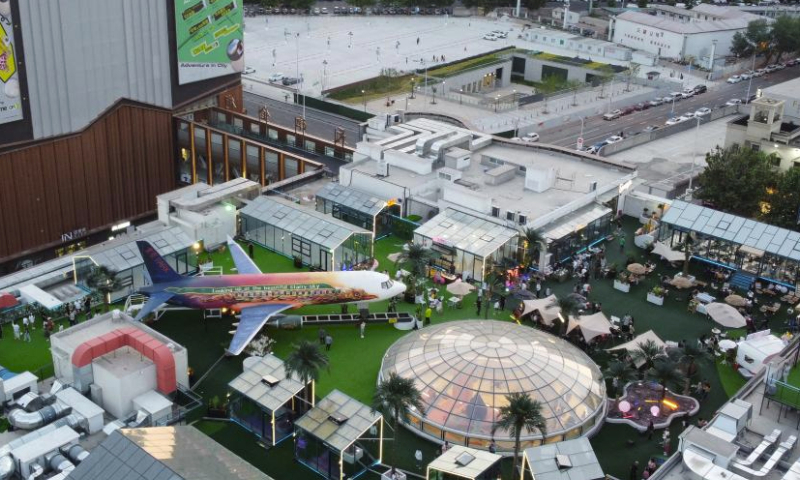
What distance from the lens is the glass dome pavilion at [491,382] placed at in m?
53.0

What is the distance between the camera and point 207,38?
9675 centimetres

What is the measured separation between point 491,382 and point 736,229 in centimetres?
3305

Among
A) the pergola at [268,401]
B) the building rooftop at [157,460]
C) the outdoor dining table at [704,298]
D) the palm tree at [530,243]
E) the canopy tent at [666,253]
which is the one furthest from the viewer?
the canopy tent at [666,253]

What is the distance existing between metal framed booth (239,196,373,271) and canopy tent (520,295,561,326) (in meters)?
15.0

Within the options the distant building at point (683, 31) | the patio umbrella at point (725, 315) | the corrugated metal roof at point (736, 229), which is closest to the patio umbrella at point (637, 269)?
the corrugated metal roof at point (736, 229)

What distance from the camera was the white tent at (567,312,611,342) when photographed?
63406mm

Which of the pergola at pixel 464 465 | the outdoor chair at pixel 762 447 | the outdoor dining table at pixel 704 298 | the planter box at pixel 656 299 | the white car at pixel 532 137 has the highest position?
the outdoor chair at pixel 762 447

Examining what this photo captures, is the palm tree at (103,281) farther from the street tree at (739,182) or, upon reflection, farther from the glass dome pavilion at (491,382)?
the street tree at (739,182)

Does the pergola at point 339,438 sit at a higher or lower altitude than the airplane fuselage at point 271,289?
lower

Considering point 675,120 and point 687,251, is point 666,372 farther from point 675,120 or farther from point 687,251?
point 675,120

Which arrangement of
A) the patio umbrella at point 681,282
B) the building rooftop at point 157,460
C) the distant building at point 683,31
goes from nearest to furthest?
the building rooftop at point 157,460 < the patio umbrella at point 681,282 < the distant building at point 683,31

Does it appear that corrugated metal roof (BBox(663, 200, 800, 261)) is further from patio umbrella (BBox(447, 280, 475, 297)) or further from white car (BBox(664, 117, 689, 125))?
white car (BBox(664, 117, 689, 125))

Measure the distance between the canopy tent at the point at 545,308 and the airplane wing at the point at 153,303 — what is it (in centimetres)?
2594

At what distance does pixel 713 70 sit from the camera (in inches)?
6531
